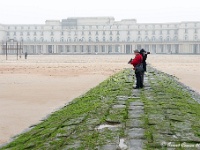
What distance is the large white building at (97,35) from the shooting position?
440 ft

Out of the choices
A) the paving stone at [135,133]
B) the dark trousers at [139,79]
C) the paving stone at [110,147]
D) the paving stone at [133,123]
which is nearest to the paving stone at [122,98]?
the dark trousers at [139,79]

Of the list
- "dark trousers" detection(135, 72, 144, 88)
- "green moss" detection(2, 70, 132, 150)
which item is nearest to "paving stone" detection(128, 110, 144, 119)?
"green moss" detection(2, 70, 132, 150)

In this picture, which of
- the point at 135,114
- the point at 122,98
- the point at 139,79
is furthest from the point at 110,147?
the point at 139,79

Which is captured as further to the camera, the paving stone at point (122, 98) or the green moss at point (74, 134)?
the paving stone at point (122, 98)

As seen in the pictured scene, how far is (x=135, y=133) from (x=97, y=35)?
144180 millimetres

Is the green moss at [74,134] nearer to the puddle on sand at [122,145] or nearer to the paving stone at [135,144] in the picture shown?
the puddle on sand at [122,145]

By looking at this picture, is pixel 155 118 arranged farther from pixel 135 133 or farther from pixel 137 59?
pixel 137 59

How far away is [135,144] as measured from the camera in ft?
15.9

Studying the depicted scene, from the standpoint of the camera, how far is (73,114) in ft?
24.4

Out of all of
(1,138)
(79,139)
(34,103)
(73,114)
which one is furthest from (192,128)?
(34,103)

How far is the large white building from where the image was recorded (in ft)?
440

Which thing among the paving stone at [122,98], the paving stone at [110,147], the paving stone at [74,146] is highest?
the paving stone at [122,98]

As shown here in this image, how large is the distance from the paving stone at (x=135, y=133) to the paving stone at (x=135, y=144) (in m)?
0.16

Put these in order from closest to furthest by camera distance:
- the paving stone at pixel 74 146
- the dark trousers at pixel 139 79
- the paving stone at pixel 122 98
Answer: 1. the paving stone at pixel 74 146
2. the paving stone at pixel 122 98
3. the dark trousers at pixel 139 79
